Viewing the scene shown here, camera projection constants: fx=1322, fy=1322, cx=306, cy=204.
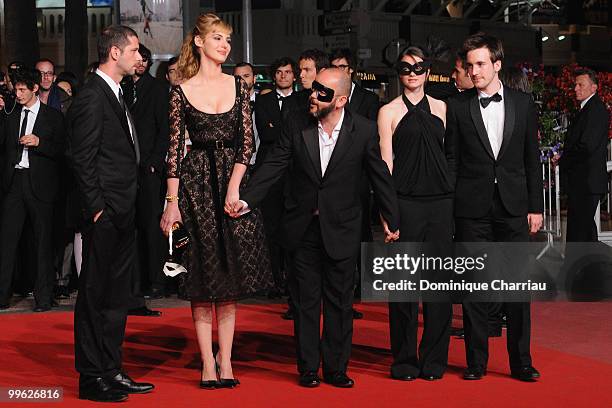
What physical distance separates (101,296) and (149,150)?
3.92m

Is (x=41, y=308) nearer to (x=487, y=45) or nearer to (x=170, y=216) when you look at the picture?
(x=170, y=216)

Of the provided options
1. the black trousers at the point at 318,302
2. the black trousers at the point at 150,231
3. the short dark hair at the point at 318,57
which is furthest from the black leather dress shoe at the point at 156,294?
the black trousers at the point at 318,302

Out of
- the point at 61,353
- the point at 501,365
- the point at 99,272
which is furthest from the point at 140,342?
the point at 501,365

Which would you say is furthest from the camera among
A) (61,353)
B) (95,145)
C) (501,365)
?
(61,353)

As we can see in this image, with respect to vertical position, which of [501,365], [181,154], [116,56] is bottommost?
[501,365]

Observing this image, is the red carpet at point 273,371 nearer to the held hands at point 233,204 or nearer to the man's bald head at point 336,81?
the held hands at point 233,204

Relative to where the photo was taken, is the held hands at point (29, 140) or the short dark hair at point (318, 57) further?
the held hands at point (29, 140)

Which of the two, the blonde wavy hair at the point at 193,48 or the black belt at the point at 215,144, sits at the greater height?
the blonde wavy hair at the point at 193,48

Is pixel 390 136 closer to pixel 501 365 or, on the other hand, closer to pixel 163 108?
pixel 501 365

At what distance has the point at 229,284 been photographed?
7395 millimetres

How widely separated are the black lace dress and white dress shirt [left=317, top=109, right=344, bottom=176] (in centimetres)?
45

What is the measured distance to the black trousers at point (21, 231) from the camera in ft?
36.3

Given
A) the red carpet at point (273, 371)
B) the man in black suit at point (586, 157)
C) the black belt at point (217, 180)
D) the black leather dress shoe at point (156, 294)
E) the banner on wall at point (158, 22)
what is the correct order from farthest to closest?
the banner on wall at point (158, 22), the man in black suit at point (586, 157), the black leather dress shoe at point (156, 294), the black belt at point (217, 180), the red carpet at point (273, 371)

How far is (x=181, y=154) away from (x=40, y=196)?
4078mm
